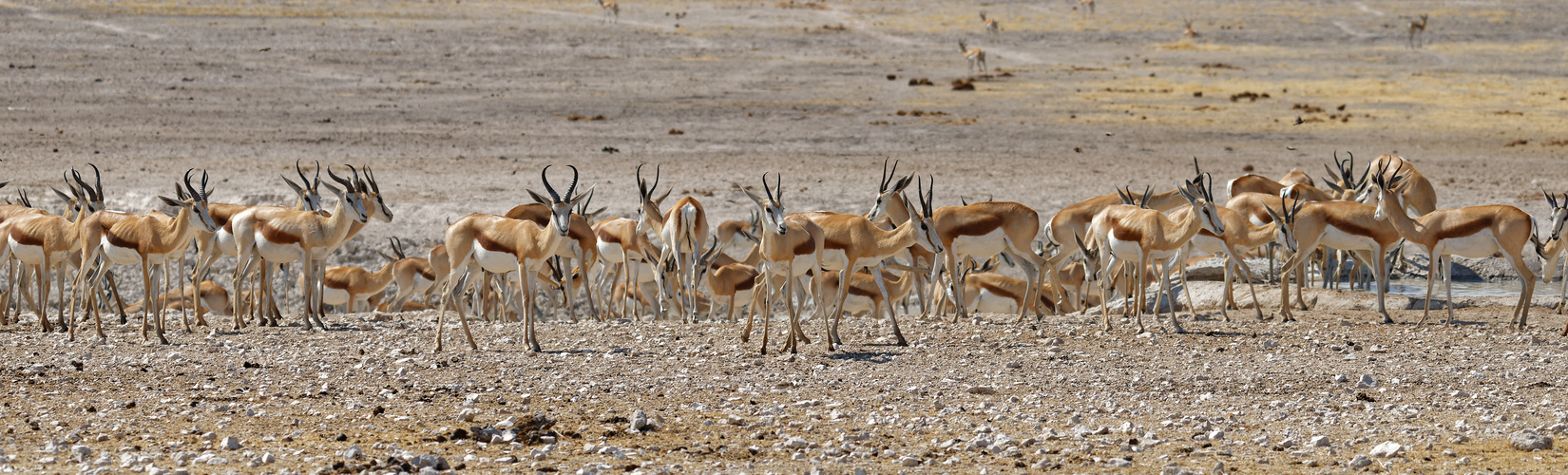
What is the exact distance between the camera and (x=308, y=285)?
14.0m

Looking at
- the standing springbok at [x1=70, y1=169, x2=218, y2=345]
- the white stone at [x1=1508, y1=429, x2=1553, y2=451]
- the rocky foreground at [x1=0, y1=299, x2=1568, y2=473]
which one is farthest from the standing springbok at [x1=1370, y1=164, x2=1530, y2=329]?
the standing springbok at [x1=70, y1=169, x2=218, y2=345]

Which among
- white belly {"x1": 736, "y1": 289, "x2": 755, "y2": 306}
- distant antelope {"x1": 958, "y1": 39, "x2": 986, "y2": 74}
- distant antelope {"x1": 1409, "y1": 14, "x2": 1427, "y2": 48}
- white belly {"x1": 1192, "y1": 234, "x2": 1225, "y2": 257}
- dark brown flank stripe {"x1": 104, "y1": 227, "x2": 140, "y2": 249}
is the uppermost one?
distant antelope {"x1": 1409, "y1": 14, "x2": 1427, "y2": 48}

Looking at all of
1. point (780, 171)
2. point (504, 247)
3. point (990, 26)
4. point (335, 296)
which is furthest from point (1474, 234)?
point (990, 26)

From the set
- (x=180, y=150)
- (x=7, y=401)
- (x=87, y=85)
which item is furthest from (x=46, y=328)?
(x=87, y=85)

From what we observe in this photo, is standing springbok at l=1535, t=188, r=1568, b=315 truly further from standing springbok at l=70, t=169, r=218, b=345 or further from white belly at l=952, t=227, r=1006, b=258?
standing springbok at l=70, t=169, r=218, b=345

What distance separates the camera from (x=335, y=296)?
1819 cm

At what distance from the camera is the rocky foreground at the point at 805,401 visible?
793cm

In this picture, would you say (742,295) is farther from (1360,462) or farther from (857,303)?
(1360,462)

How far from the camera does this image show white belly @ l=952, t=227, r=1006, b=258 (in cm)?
1423

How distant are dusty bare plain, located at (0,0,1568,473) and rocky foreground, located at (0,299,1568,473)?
4cm

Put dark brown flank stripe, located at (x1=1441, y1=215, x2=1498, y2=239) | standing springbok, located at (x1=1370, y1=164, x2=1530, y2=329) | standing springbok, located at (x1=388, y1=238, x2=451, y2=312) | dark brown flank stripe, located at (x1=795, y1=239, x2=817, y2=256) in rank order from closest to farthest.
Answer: dark brown flank stripe, located at (x1=795, y1=239, x2=817, y2=256) < standing springbok, located at (x1=1370, y1=164, x2=1530, y2=329) < dark brown flank stripe, located at (x1=1441, y1=215, x2=1498, y2=239) < standing springbok, located at (x1=388, y1=238, x2=451, y2=312)

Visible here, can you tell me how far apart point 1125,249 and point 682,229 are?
4.21 metres

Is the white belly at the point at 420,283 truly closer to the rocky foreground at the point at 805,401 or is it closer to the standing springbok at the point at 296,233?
the standing springbok at the point at 296,233

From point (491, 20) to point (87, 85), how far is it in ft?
52.7
